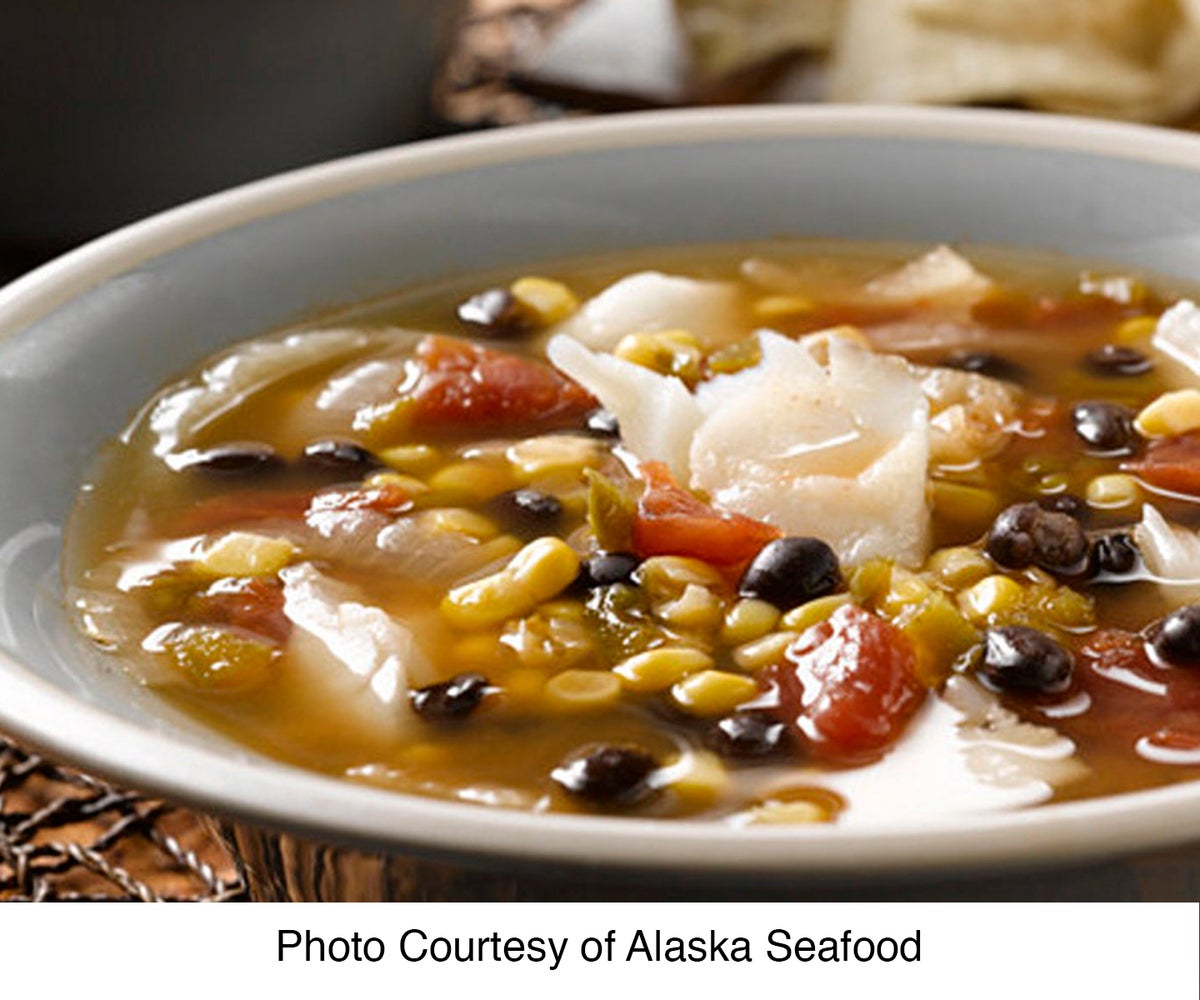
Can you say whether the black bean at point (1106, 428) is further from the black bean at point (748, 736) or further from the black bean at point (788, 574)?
the black bean at point (748, 736)

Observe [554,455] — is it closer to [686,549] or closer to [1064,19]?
[686,549]

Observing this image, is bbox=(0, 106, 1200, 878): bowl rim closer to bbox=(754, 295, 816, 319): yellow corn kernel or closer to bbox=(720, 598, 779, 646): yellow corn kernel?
bbox=(720, 598, 779, 646): yellow corn kernel

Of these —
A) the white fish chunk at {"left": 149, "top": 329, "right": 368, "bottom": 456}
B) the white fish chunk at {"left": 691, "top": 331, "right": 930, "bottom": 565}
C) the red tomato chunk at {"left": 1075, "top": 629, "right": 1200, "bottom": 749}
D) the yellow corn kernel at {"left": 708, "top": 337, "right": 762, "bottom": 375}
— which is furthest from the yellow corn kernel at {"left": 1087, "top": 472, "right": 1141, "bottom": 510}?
the white fish chunk at {"left": 149, "top": 329, "right": 368, "bottom": 456}

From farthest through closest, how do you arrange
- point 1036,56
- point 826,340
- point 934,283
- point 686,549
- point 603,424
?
point 1036,56 < point 934,283 < point 826,340 < point 603,424 < point 686,549

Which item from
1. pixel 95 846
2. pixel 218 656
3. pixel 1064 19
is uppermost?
pixel 1064 19

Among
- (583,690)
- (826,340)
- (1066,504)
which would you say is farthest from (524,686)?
(826,340)

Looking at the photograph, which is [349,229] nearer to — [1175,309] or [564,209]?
[564,209]

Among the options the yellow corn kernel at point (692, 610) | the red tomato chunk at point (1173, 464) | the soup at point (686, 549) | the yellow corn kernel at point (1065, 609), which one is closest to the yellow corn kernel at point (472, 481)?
the soup at point (686, 549)
